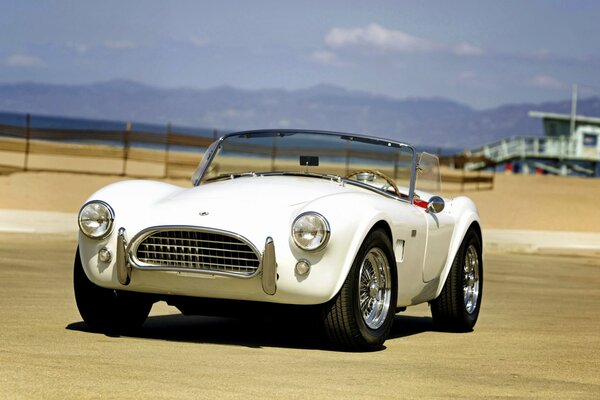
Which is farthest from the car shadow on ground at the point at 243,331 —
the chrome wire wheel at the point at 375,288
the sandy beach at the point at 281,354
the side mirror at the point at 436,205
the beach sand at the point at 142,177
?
the beach sand at the point at 142,177

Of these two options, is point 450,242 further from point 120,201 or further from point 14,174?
point 14,174

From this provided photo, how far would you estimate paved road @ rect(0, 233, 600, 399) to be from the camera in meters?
5.76

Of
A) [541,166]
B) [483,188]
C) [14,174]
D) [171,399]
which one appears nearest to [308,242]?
[171,399]

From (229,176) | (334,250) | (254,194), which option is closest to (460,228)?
(229,176)

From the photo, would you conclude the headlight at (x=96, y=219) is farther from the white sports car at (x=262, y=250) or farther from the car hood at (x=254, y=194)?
the car hood at (x=254, y=194)

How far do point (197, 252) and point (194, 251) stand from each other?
2cm

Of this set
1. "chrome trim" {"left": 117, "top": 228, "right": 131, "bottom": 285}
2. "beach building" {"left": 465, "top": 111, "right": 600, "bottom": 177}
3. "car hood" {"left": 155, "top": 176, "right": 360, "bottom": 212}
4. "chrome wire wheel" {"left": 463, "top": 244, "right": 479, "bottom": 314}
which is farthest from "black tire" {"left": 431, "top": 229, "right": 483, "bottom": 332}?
"beach building" {"left": 465, "top": 111, "right": 600, "bottom": 177}

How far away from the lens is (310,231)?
7.29 meters

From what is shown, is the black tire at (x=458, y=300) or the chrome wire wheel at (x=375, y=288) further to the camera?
the black tire at (x=458, y=300)

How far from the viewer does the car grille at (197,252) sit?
287 inches

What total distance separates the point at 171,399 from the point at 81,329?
2.85 metres

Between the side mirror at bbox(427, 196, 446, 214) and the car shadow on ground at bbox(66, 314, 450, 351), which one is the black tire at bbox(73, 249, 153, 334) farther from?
the side mirror at bbox(427, 196, 446, 214)

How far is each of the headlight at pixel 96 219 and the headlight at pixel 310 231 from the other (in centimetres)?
122

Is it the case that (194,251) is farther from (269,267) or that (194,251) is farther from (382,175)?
(382,175)
